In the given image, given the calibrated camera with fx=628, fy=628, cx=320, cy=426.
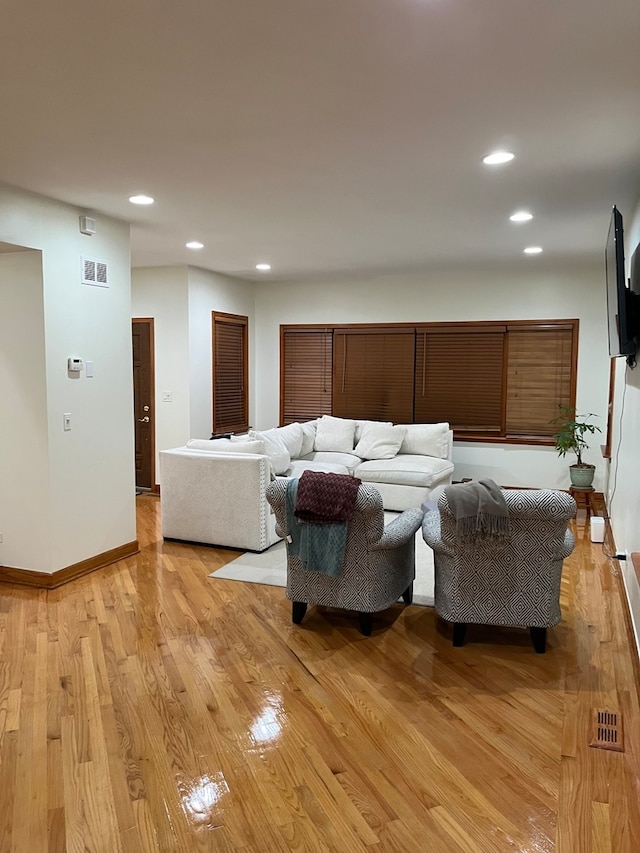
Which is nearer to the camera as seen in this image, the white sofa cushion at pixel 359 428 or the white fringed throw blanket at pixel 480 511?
the white fringed throw blanket at pixel 480 511

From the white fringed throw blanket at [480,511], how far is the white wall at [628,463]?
0.90 metres

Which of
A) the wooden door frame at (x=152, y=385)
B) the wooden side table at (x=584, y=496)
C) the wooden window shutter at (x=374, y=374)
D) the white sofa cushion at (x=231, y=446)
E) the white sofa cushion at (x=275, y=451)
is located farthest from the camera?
the wooden window shutter at (x=374, y=374)

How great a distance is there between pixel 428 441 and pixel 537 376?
1.49 m

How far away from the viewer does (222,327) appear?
7.70 metres

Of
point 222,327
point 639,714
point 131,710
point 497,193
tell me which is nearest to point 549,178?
point 497,193

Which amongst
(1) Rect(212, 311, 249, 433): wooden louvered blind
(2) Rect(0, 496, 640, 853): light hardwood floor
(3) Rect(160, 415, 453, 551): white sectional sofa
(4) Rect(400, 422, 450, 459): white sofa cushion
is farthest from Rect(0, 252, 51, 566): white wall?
(4) Rect(400, 422, 450, 459): white sofa cushion

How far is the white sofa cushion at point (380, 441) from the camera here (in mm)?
6996

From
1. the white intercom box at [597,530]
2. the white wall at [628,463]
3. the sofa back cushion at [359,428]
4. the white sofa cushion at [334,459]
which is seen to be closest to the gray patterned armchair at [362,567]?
the white wall at [628,463]

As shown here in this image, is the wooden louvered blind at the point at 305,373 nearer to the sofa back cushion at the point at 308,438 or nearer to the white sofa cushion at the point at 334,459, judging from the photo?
the sofa back cushion at the point at 308,438

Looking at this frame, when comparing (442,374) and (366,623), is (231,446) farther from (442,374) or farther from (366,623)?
(442,374)

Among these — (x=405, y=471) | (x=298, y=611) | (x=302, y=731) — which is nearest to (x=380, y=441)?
(x=405, y=471)

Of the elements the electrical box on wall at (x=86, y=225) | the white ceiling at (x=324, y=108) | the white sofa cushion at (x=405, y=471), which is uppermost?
the white ceiling at (x=324, y=108)

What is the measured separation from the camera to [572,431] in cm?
675

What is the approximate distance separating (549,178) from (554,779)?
3.11 meters
